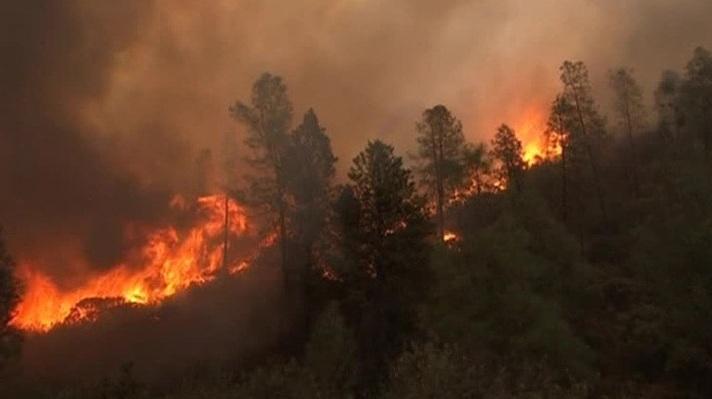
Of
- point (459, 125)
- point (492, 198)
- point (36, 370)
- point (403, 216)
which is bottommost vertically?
point (36, 370)

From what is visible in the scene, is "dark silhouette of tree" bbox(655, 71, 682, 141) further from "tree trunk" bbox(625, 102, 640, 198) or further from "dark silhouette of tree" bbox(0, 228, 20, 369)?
"dark silhouette of tree" bbox(0, 228, 20, 369)

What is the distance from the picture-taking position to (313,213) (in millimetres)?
48438

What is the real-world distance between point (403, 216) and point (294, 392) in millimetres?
22434

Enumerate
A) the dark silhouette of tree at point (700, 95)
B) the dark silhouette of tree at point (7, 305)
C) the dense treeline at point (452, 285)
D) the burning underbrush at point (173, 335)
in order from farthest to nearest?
the dark silhouette of tree at point (700, 95) < the burning underbrush at point (173, 335) < the dark silhouette of tree at point (7, 305) < the dense treeline at point (452, 285)

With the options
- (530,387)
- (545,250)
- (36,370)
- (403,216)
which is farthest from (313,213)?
(530,387)

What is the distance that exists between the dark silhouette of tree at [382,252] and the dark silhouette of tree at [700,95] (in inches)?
1693

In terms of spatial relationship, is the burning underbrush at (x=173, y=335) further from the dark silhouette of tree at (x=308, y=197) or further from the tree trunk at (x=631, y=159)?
the tree trunk at (x=631, y=159)

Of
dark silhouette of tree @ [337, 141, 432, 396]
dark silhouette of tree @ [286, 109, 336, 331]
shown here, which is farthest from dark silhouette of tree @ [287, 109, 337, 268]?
dark silhouette of tree @ [337, 141, 432, 396]

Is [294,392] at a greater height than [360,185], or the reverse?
[360,185]

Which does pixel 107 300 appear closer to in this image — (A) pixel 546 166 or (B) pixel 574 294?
(B) pixel 574 294

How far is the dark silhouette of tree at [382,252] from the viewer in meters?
40.6

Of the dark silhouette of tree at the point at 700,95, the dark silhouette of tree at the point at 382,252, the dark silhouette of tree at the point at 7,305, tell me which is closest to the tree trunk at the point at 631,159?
the dark silhouette of tree at the point at 700,95

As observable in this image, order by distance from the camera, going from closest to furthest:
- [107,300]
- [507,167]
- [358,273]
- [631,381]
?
[631,381] → [358,273] → [107,300] → [507,167]

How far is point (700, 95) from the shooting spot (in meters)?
73.3
